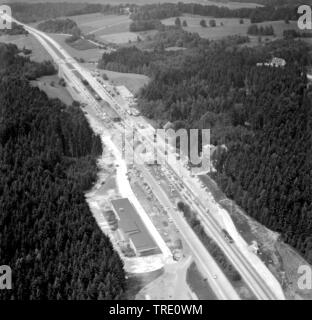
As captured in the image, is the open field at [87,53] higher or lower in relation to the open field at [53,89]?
higher

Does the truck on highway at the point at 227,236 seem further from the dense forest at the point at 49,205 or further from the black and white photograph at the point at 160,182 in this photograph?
the dense forest at the point at 49,205

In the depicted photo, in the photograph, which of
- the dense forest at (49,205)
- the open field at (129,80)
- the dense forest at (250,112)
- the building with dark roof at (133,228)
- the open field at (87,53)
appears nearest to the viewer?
the dense forest at (49,205)

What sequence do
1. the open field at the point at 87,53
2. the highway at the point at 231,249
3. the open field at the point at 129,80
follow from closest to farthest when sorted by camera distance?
the highway at the point at 231,249
the open field at the point at 129,80
the open field at the point at 87,53

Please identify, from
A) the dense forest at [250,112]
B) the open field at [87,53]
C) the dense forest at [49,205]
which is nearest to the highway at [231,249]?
the dense forest at [250,112]

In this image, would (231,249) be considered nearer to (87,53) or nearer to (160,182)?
(160,182)

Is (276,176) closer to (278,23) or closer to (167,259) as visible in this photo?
(167,259)

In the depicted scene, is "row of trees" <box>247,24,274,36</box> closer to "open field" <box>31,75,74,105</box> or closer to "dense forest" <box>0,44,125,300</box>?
"open field" <box>31,75,74,105</box>

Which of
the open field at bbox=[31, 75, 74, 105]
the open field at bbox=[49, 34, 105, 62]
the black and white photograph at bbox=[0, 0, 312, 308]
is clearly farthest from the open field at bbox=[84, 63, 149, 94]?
the open field at bbox=[49, 34, 105, 62]
